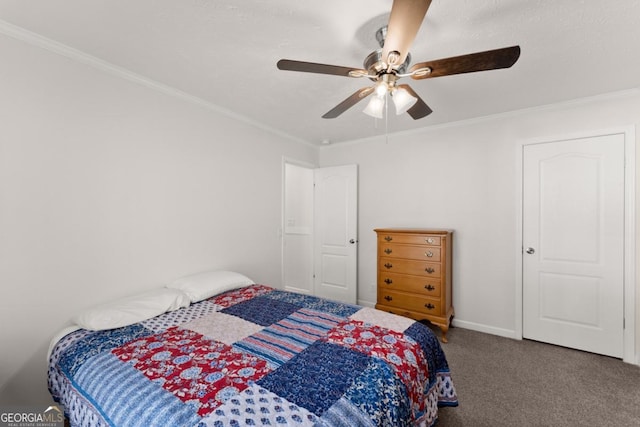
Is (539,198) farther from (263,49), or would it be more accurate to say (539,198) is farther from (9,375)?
(9,375)

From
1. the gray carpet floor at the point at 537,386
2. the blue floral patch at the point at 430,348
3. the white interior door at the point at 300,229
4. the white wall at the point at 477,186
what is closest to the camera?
the blue floral patch at the point at 430,348

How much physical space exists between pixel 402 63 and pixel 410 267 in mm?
2232

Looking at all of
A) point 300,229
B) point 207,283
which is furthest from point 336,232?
point 207,283

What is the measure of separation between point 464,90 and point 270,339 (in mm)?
2574

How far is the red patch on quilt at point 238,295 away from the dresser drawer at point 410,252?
58.4 inches

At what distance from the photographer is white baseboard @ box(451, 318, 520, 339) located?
3.04 meters

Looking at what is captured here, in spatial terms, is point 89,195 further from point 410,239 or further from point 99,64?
point 410,239

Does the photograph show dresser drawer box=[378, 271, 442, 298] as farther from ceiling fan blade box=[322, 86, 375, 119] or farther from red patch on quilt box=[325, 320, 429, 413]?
ceiling fan blade box=[322, 86, 375, 119]

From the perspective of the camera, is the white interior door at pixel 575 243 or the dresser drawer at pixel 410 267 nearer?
the white interior door at pixel 575 243

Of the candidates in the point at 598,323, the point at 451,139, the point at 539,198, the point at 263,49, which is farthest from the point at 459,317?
the point at 263,49

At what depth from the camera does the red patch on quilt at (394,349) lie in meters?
1.38

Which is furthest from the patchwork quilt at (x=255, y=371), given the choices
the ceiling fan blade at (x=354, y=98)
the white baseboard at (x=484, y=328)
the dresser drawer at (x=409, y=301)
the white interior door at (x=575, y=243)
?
the white interior door at (x=575, y=243)

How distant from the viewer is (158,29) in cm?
168

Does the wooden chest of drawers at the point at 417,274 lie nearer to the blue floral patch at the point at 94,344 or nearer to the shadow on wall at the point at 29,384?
the blue floral patch at the point at 94,344
